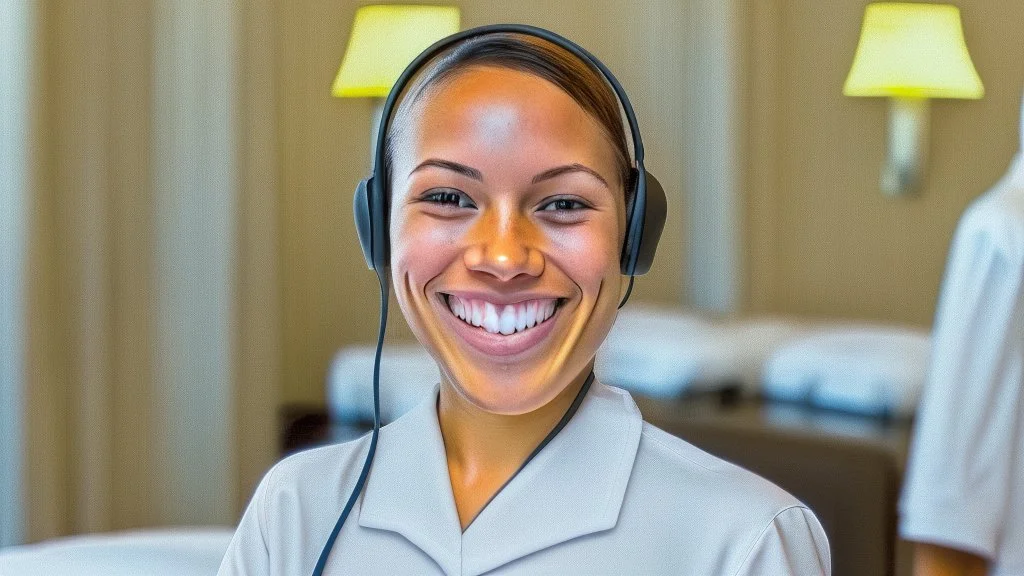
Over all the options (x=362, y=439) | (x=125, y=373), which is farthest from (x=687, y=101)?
(x=362, y=439)

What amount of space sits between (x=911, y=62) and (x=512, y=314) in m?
0.80

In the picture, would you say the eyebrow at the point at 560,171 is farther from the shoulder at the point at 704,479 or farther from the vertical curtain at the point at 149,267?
the vertical curtain at the point at 149,267

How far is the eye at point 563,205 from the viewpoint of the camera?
51 cm

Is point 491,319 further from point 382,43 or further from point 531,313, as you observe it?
point 382,43

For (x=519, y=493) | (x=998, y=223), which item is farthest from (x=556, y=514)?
(x=998, y=223)

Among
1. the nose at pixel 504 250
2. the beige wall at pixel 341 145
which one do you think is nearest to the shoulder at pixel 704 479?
the nose at pixel 504 250

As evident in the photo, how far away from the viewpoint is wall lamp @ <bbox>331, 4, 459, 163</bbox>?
37.2 inches

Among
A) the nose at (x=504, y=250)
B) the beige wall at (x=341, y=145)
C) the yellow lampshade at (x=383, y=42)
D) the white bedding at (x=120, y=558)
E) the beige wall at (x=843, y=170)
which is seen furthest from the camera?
the beige wall at (x=843, y=170)

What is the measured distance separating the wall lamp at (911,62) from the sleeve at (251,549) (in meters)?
0.86

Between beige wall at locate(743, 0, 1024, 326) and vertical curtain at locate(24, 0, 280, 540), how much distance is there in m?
0.53

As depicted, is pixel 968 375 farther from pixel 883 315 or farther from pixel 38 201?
pixel 38 201

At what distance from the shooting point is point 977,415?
1132mm

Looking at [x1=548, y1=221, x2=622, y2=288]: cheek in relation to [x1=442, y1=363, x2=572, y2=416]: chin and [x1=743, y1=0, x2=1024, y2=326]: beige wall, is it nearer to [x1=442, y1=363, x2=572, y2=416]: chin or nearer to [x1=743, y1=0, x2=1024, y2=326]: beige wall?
[x1=442, y1=363, x2=572, y2=416]: chin

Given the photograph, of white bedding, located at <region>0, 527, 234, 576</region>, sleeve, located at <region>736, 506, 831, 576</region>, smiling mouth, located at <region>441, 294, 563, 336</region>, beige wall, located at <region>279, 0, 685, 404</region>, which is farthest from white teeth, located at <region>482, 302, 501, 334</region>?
beige wall, located at <region>279, 0, 685, 404</region>
